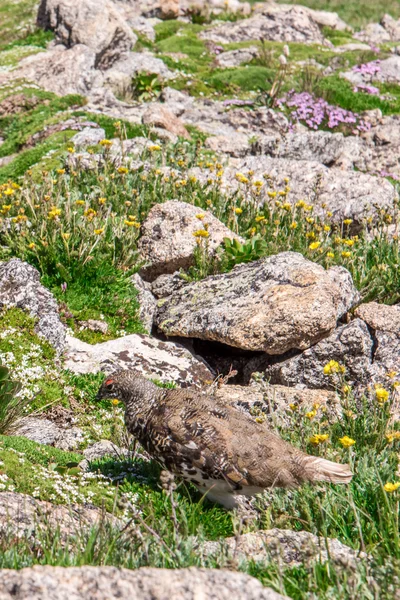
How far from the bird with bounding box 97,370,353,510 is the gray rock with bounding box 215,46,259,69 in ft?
68.1

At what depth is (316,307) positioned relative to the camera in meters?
9.48

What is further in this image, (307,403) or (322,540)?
(307,403)

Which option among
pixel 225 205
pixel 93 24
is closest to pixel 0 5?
pixel 93 24

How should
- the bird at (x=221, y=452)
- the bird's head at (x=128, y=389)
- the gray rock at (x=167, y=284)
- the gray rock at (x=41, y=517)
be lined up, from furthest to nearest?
the gray rock at (x=167, y=284) → the bird's head at (x=128, y=389) → the bird at (x=221, y=452) → the gray rock at (x=41, y=517)

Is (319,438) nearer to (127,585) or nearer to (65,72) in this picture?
(127,585)

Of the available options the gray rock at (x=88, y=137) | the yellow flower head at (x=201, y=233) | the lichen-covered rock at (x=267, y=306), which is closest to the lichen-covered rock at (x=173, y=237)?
the yellow flower head at (x=201, y=233)

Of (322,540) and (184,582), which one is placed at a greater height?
(184,582)

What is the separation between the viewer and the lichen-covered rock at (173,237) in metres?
11.2

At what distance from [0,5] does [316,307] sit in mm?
25451

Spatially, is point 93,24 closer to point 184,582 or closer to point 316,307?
point 316,307

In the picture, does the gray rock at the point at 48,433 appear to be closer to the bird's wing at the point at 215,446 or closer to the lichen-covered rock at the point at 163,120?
the bird's wing at the point at 215,446

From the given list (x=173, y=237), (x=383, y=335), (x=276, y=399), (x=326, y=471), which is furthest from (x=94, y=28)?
(x=326, y=471)

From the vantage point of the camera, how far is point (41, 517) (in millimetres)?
5180

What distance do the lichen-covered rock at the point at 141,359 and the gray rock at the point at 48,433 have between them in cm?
123
